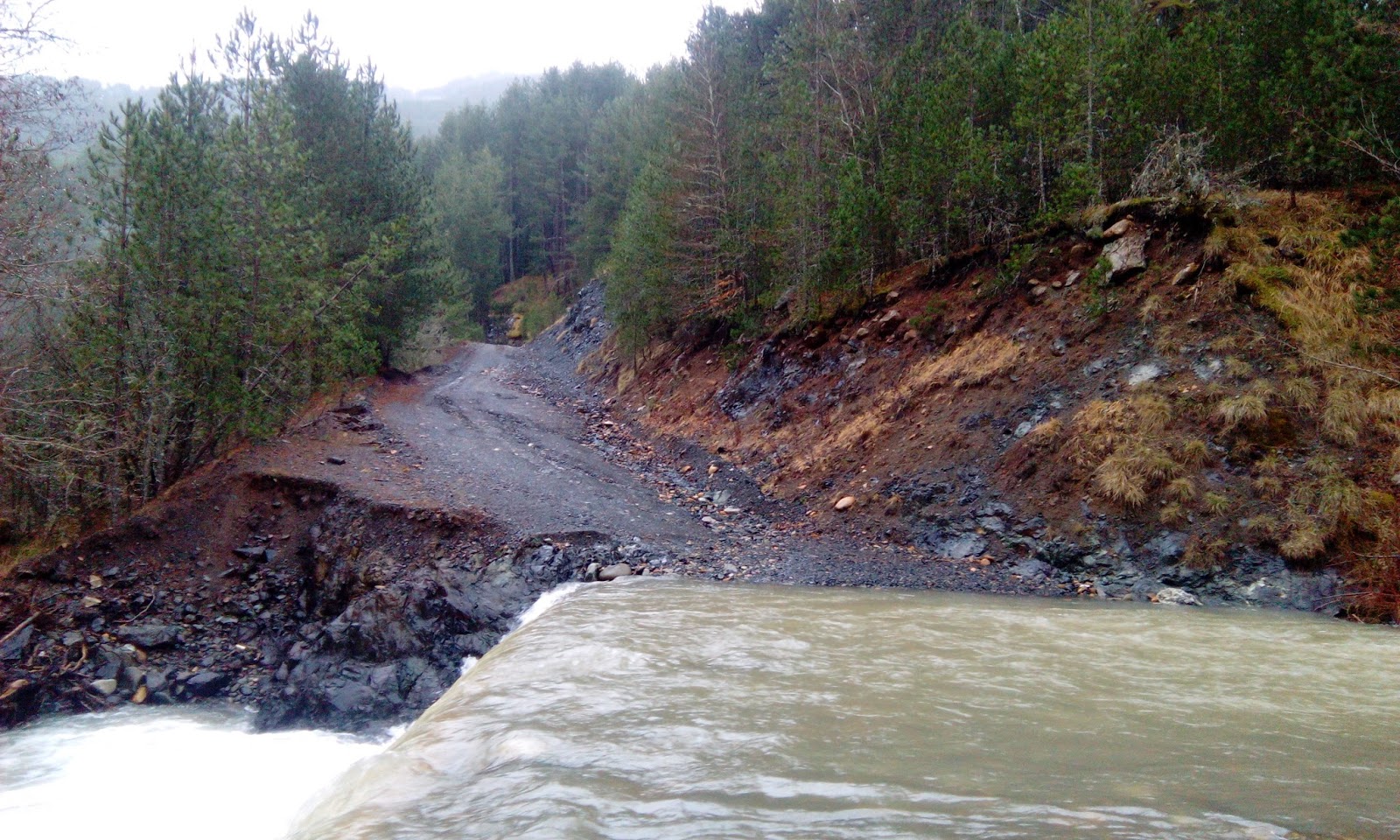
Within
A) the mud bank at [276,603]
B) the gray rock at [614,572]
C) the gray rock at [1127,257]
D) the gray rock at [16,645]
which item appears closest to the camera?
the mud bank at [276,603]

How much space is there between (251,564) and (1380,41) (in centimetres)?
1840

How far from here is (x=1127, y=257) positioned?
13.0 metres

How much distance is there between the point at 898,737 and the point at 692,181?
19.8 metres

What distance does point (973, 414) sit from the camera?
13102mm

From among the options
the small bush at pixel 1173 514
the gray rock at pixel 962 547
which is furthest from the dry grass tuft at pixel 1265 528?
the gray rock at pixel 962 547

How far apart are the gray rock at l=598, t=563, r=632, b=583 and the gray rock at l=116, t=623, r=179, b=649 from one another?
219 inches

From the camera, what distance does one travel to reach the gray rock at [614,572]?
1034 centimetres

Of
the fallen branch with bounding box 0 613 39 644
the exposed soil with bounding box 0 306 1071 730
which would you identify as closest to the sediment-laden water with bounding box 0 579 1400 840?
the exposed soil with bounding box 0 306 1071 730

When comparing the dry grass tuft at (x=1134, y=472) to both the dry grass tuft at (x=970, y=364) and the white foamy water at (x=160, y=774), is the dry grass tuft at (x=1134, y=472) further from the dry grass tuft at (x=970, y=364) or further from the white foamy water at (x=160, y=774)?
the white foamy water at (x=160, y=774)

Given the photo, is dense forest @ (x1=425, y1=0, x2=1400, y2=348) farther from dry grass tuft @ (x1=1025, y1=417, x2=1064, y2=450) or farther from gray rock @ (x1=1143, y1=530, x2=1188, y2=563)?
gray rock @ (x1=1143, y1=530, x2=1188, y2=563)

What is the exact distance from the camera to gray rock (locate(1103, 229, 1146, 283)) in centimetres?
1289

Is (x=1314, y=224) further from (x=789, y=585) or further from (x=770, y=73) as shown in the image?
(x=770, y=73)

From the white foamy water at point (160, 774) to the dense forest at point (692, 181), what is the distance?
10.3 feet

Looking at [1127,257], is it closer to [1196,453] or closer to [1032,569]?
[1196,453]
